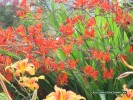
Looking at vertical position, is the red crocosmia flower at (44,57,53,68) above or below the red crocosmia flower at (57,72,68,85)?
above

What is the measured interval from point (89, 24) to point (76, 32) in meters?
0.32

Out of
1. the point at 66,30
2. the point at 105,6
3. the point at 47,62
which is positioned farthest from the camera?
the point at 105,6

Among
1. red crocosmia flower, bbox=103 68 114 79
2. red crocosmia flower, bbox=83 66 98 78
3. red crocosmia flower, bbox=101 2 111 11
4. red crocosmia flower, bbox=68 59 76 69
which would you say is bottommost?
red crocosmia flower, bbox=103 68 114 79

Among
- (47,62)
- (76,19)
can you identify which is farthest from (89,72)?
(76,19)

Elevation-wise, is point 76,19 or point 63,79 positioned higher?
point 76,19

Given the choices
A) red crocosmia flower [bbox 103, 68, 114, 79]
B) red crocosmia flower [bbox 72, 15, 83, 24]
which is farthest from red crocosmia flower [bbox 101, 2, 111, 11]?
red crocosmia flower [bbox 103, 68, 114, 79]

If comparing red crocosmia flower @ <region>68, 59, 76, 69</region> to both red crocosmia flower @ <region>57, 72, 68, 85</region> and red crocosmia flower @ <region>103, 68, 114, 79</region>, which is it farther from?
red crocosmia flower @ <region>103, 68, 114, 79</region>

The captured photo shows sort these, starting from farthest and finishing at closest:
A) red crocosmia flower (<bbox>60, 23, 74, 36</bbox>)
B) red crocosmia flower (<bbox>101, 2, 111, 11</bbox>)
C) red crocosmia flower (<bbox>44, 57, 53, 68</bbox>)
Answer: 1. red crocosmia flower (<bbox>101, 2, 111, 11</bbox>)
2. red crocosmia flower (<bbox>60, 23, 74, 36</bbox>)
3. red crocosmia flower (<bbox>44, 57, 53, 68</bbox>)

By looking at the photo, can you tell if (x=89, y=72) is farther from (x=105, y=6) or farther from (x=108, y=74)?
(x=105, y=6)

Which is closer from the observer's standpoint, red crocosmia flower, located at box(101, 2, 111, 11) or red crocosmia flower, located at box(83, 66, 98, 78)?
red crocosmia flower, located at box(83, 66, 98, 78)

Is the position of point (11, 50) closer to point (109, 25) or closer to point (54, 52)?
point (54, 52)

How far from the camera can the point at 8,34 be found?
1.84 meters

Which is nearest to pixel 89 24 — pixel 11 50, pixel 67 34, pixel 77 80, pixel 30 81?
pixel 67 34

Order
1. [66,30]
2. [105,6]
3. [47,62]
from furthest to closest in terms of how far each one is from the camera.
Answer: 1. [105,6]
2. [66,30]
3. [47,62]
